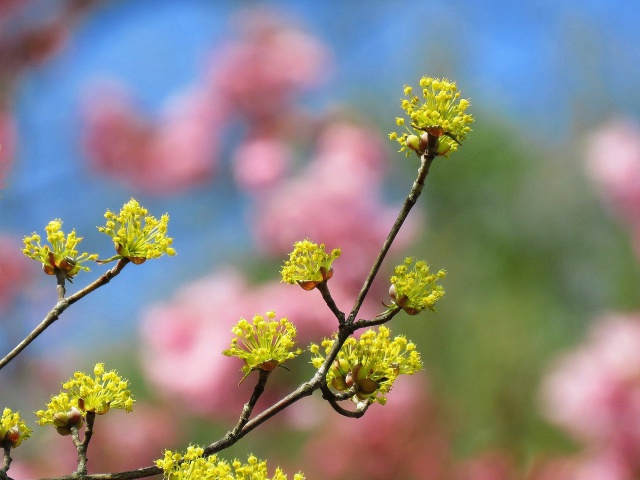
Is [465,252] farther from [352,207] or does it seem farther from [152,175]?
[152,175]

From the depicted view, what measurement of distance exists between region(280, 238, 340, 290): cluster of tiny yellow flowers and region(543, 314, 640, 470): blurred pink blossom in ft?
3.20

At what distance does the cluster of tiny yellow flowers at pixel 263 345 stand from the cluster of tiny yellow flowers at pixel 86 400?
4 cm

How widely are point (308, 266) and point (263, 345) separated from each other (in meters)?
0.03

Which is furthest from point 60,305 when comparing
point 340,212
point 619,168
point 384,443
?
point 619,168

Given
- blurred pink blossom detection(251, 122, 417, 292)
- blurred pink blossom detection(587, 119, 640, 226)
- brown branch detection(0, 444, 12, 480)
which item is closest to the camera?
brown branch detection(0, 444, 12, 480)

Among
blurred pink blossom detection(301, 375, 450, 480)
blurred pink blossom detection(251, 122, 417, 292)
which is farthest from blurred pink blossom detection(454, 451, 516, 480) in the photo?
blurred pink blossom detection(251, 122, 417, 292)

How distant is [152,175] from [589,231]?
824 millimetres

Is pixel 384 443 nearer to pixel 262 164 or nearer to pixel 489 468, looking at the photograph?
pixel 489 468

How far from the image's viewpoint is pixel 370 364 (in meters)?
0.30

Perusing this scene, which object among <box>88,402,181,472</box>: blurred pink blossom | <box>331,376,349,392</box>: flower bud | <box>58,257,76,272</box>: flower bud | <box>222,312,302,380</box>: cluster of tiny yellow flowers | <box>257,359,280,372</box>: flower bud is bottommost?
<box>331,376,349,392</box>: flower bud

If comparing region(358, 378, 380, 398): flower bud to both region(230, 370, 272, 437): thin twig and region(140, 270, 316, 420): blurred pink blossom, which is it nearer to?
region(230, 370, 272, 437): thin twig

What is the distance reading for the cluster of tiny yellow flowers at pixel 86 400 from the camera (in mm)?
292

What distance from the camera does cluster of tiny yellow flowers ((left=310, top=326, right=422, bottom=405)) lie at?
0.29 meters

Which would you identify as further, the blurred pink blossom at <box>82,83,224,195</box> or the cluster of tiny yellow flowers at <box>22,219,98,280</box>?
the blurred pink blossom at <box>82,83,224,195</box>
